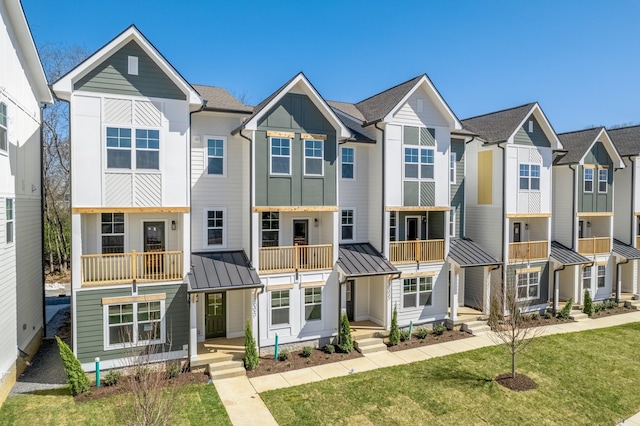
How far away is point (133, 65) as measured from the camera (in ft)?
43.0

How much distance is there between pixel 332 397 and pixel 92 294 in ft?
27.3

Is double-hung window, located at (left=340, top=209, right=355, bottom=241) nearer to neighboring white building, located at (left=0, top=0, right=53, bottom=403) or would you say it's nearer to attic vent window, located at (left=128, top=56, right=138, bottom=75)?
attic vent window, located at (left=128, top=56, right=138, bottom=75)

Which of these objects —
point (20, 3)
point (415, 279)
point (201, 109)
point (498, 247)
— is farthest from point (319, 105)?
point (498, 247)

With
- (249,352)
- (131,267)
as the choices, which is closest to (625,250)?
(249,352)

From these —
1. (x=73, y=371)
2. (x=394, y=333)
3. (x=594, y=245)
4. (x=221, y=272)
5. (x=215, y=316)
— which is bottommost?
(x=394, y=333)

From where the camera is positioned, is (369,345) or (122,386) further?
(369,345)

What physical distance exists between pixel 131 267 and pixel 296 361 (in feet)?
22.1

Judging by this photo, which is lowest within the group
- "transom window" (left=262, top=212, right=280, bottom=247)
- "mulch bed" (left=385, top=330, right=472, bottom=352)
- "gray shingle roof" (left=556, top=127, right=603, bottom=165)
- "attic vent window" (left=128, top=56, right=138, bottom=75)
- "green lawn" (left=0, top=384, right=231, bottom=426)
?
"mulch bed" (left=385, top=330, right=472, bottom=352)

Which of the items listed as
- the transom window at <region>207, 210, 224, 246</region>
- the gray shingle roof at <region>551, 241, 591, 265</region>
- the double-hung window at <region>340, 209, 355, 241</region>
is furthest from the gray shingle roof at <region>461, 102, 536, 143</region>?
the transom window at <region>207, 210, 224, 246</region>

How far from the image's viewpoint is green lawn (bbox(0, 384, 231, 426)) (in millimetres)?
10242

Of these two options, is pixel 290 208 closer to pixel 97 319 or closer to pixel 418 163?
pixel 418 163

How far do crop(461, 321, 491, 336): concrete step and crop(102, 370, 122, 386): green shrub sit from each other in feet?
46.4

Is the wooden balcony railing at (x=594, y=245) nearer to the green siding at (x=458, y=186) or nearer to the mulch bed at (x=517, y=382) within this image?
the green siding at (x=458, y=186)

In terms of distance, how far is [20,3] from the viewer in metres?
12.0
